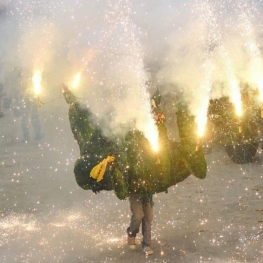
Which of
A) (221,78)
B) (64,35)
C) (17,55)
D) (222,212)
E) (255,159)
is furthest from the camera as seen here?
(17,55)

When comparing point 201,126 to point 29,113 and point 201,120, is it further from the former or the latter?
point 29,113

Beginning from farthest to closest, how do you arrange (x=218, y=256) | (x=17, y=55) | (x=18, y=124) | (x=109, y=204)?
1. (x=18, y=124)
2. (x=17, y=55)
3. (x=109, y=204)
4. (x=218, y=256)

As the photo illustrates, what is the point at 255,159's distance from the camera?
10.8 metres

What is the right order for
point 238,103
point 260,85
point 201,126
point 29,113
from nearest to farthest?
point 201,126, point 260,85, point 238,103, point 29,113

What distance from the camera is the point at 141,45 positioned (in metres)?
8.31

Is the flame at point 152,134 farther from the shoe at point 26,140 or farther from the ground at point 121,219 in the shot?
the shoe at point 26,140

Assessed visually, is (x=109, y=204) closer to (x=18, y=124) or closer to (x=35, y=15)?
(x=35, y=15)

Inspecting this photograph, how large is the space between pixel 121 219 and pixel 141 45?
11.0ft

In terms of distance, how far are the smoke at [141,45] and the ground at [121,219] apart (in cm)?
177

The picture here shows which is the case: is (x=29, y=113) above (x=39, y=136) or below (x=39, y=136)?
above

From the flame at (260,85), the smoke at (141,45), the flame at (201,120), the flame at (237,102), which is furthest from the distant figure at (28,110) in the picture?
the flame at (201,120)

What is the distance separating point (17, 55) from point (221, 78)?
7.82m

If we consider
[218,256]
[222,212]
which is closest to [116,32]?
[222,212]

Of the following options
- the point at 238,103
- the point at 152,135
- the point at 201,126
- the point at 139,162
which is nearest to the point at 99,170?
the point at 139,162
